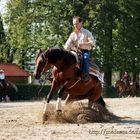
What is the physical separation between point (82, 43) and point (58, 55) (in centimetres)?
81

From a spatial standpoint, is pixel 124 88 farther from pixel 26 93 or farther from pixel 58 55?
pixel 58 55

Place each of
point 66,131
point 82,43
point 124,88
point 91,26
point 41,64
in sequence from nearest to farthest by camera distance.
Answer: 1. point 66,131
2. point 41,64
3. point 82,43
4. point 124,88
5. point 91,26

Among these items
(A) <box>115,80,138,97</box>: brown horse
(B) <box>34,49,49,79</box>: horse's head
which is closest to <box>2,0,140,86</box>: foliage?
(A) <box>115,80,138,97</box>: brown horse

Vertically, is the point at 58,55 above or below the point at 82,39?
below

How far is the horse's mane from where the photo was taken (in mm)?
13578

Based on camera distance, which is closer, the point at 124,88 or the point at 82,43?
the point at 82,43

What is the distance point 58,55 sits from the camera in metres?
13.7

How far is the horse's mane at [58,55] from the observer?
1358 cm

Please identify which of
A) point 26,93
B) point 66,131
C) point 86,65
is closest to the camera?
point 66,131

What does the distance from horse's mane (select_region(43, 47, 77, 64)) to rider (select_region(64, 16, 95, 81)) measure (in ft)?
1.06

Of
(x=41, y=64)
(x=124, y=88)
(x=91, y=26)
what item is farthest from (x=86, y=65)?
(x=91, y=26)

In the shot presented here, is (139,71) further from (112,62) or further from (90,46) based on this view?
(90,46)

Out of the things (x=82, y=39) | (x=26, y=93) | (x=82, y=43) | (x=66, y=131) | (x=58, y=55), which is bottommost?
(x=26, y=93)

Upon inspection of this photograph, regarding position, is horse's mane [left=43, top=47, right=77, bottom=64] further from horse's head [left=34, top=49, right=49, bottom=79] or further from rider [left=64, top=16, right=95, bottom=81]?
rider [left=64, top=16, right=95, bottom=81]
